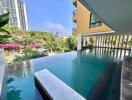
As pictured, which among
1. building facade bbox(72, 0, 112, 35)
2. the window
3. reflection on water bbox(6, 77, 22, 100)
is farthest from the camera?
the window

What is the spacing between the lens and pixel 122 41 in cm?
2355

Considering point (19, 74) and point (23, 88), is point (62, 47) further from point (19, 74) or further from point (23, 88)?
point (23, 88)

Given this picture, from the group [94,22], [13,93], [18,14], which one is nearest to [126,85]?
[13,93]

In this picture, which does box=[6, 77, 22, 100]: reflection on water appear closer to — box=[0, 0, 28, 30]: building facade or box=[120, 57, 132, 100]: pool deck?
box=[120, 57, 132, 100]: pool deck

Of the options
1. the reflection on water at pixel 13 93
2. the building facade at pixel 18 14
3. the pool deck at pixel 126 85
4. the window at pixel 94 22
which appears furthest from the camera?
the building facade at pixel 18 14

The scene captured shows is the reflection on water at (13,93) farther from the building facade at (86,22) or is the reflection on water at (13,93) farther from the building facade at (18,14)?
the building facade at (18,14)

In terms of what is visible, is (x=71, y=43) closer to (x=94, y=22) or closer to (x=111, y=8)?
(x=94, y=22)

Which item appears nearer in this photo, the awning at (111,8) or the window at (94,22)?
the awning at (111,8)

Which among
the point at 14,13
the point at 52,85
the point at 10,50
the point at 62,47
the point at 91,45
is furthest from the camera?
the point at 14,13

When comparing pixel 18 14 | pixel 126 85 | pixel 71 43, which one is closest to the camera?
pixel 126 85

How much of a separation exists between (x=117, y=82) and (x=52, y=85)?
11.0ft

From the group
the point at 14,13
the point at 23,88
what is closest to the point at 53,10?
the point at 14,13

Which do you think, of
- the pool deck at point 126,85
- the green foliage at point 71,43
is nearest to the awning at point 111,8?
the pool deck at point 126,85

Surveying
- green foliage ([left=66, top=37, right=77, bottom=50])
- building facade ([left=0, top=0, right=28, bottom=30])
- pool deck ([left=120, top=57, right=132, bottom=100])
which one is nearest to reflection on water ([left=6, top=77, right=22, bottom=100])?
pool deck ([left=120, top=57, right=132, bottom=100])
